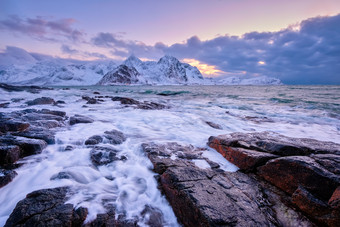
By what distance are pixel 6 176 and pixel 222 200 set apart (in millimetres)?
3164

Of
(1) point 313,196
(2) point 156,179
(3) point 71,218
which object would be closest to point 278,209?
(1) point 313,196

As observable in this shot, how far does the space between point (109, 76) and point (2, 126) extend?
167047 mm

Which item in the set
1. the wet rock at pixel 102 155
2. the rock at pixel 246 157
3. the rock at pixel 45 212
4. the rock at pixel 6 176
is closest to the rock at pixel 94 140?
the wet rock at pixel 102 155

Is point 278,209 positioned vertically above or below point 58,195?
below

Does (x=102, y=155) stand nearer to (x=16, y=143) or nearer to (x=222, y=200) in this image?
(x=16, y=143)

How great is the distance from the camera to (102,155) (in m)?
3.34

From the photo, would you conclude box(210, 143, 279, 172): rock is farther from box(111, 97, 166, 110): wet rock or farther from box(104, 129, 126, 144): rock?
box(111, 97, 166, 110): wet rock

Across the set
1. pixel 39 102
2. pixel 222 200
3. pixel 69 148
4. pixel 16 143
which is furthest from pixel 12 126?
pixel 39 102

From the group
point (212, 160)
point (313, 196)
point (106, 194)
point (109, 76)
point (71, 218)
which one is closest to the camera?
point (71, 218)

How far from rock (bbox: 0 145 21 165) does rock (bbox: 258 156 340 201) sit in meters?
4.38

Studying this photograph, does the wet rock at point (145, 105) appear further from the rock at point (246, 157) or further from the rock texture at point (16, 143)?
the rock at point (246, 157)

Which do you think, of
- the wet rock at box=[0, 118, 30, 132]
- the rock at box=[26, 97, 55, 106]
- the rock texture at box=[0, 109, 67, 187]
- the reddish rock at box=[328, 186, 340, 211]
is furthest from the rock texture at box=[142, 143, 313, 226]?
the rock at box=[26, 97, 55, 106]

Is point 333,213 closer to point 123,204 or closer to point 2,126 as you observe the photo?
point 123,204

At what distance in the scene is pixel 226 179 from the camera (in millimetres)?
2555
